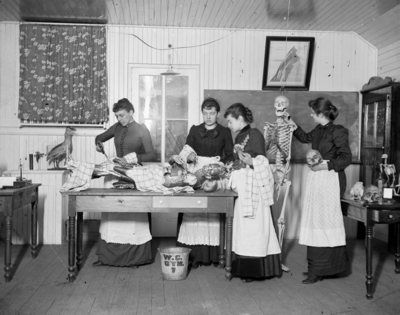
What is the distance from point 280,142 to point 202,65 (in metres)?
2.37

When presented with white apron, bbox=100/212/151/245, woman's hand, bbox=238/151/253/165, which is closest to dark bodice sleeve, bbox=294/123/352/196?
woman's hand, bbox=238/151/253/165

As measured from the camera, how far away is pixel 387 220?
4289 millimetres

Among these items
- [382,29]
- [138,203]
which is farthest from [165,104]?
[382,29]

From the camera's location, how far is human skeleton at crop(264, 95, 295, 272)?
17.5 feet

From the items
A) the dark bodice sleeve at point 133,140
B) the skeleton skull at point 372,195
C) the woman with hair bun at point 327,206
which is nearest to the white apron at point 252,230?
the woman with hair bun at point 327,206

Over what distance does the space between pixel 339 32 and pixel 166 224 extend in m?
3.91

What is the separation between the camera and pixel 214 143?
17.9 feet

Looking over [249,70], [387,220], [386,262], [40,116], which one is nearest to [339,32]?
[249,70]

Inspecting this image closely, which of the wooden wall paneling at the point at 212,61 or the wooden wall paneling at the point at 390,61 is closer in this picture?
the wooden wall paneling at the point at 390,61

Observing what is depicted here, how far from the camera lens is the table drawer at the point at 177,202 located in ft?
15.6

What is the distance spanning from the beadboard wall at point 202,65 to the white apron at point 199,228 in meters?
2.21

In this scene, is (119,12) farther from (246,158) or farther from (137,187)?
(246,158)

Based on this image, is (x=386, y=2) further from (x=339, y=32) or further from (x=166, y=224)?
(x=166, y=224)

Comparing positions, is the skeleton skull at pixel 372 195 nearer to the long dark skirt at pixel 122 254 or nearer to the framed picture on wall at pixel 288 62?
the long dark skirt at pixel 122 254
